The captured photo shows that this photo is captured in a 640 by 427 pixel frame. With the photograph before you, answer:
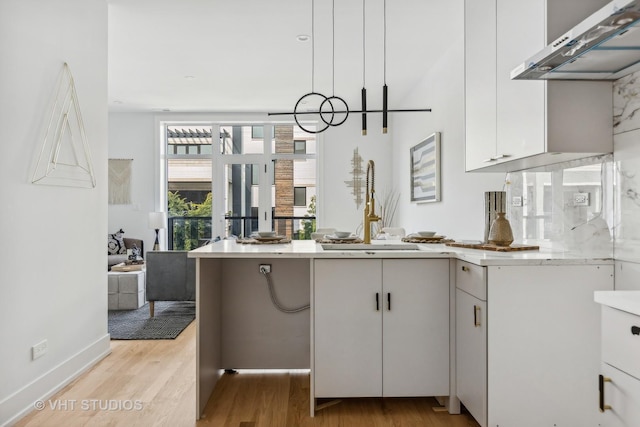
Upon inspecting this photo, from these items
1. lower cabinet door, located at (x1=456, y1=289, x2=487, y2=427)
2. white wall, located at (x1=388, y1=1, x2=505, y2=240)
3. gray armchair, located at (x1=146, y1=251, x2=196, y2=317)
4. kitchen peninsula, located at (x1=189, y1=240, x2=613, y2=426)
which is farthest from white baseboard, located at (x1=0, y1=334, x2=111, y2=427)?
white wall, located at (x1=388, y1=1, x2=505, y2=240)

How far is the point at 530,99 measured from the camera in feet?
6.59

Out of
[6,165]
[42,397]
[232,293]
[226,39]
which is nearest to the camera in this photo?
[6,165]

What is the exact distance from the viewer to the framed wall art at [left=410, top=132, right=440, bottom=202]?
15.3 feet

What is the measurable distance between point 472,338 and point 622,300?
1.00m

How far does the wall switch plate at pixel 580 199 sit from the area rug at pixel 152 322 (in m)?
3.21

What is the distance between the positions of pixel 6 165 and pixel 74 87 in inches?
34.5

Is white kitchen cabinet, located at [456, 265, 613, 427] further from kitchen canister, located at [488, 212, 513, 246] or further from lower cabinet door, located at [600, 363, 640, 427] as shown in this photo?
lower cabinet door, located at [600, 363, 640, 427]

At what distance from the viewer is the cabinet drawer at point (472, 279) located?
1961mm

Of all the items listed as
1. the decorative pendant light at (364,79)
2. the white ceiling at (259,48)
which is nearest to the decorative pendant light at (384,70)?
the white ceiling at (259,48)

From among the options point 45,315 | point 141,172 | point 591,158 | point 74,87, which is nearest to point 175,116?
point 141,172

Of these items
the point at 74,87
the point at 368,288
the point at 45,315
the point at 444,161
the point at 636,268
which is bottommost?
the point at 45,315

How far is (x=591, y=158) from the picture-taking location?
2.10 m

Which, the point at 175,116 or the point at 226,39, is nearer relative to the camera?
the point at 226,39

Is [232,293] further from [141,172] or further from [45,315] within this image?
[141,172]
